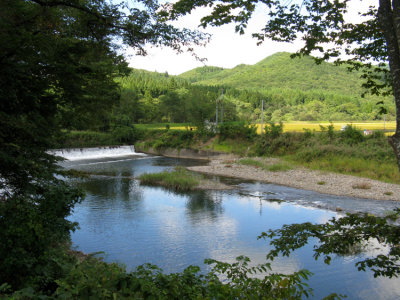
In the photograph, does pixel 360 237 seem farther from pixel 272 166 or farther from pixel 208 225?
pixel 272 166

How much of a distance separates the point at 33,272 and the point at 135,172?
18.9 meters

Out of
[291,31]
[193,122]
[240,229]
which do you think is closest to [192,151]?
[193,122]

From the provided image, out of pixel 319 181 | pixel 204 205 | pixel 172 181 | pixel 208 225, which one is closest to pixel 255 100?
pixel 319 181

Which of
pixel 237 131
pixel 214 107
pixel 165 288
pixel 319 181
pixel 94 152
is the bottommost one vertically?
pixel 319 181

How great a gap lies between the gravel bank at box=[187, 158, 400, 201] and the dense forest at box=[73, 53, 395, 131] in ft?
15.7

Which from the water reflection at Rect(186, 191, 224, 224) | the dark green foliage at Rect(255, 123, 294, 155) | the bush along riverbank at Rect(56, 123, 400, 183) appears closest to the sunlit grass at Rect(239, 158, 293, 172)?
the bush along riverbank at Rect(56, 123, 400, 183)

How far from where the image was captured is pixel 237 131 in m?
36.2

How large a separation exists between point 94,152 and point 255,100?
198 ft

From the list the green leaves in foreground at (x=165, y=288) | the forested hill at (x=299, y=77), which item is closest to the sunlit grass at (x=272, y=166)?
the green leaves in foreground at (x=165, y=288)

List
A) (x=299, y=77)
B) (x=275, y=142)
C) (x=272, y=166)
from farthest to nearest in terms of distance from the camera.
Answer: (x=299, y=77) < (x=275, y=142) < (x=272, y=166)

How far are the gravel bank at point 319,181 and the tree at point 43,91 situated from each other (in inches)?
563

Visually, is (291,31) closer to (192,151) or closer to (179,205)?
(179,205)

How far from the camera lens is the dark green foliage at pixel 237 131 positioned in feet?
117

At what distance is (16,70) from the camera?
5.30 metres
